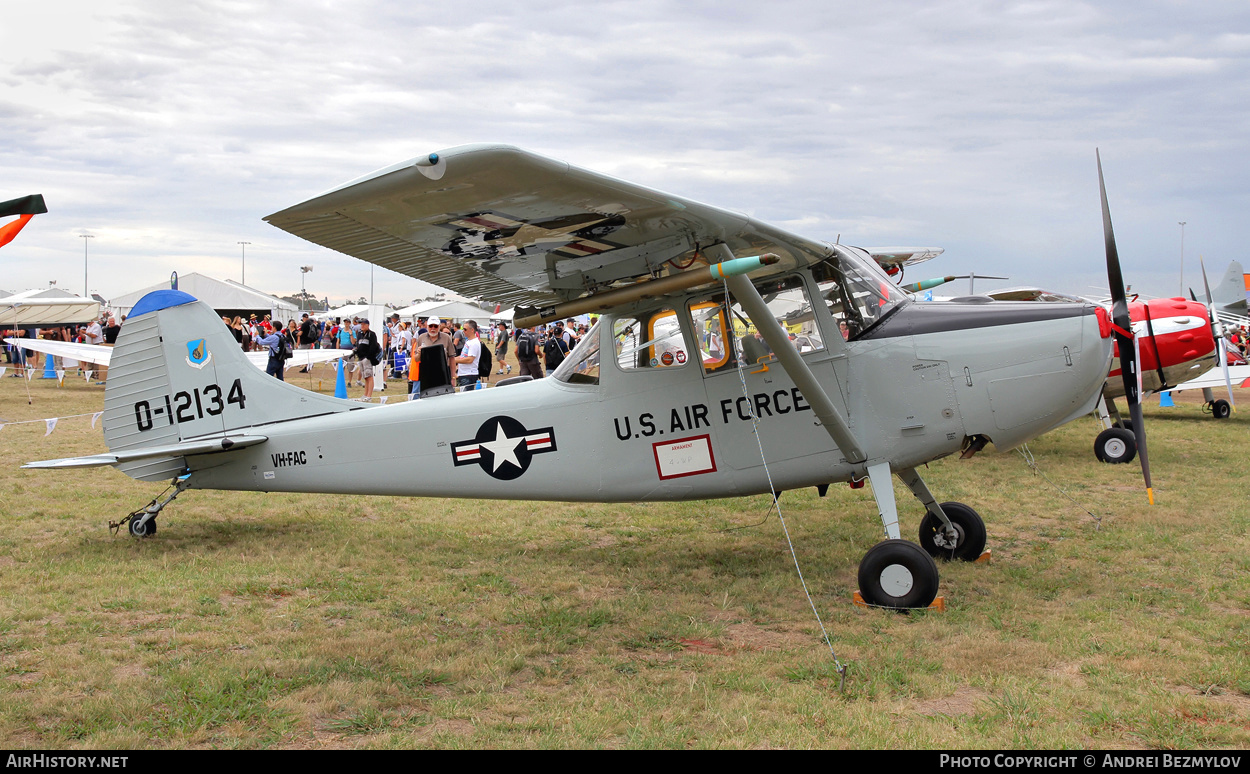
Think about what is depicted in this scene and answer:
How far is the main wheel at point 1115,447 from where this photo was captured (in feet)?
40.3

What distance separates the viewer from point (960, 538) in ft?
22.6

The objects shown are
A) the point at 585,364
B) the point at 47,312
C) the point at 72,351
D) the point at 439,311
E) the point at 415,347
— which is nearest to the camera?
the point at 585,364

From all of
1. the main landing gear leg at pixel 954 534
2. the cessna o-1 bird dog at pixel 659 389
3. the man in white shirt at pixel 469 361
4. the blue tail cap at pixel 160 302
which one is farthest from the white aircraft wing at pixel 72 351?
the main landing gear leg at pixel 954 534

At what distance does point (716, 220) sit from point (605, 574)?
321 cm

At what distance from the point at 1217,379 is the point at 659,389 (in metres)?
15.4

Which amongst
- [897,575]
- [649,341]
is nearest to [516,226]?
[649,341]

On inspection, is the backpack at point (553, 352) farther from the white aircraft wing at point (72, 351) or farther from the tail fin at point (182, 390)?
the tail fin at point (182, 390)

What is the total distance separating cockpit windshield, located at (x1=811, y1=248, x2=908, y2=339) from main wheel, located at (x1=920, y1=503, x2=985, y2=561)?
193 centimetres

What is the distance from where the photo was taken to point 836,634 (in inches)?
206

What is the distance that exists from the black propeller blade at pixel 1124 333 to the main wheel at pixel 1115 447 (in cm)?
712

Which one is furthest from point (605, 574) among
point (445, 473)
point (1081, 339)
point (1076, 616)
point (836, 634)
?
point (1081, 339)

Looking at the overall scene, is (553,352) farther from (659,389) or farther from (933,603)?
(933,603)

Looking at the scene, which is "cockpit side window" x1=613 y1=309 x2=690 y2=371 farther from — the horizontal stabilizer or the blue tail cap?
the blue tail cap
